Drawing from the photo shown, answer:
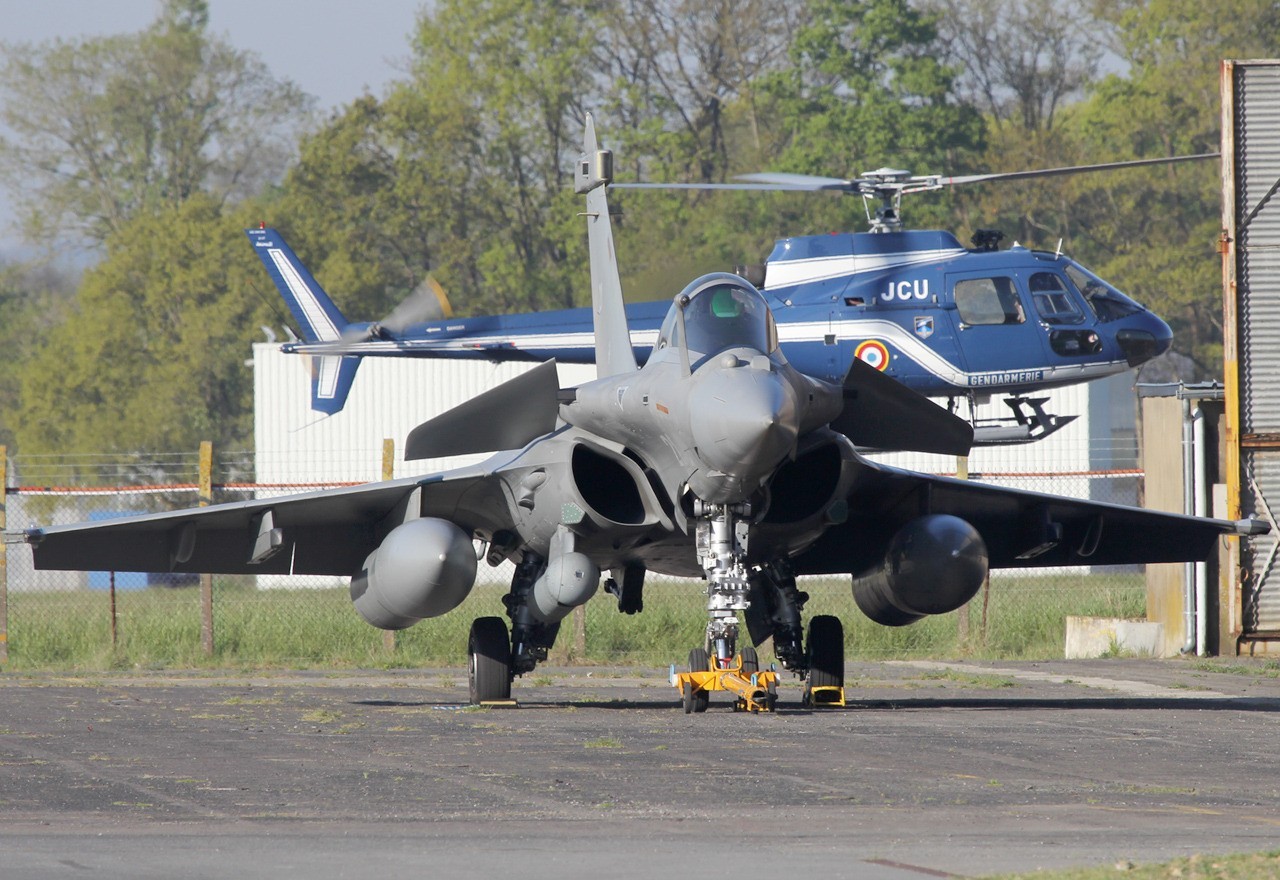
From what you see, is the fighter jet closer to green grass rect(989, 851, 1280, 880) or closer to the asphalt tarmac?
the asphalt tarmac

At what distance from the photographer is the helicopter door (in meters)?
22.3

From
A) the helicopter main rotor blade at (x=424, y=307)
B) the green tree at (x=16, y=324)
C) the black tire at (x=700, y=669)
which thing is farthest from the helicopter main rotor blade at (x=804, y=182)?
the green tree at (x=16, y=324)

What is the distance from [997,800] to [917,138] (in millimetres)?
49603

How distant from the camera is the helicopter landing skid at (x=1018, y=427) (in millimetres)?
20531

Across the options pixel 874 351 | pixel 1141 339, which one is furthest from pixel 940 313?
pixel 1141 339

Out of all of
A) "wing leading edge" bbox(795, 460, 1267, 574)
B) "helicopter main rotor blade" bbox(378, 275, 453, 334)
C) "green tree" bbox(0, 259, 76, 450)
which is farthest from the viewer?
"green tree" bbox(0, 259, 76, 450)

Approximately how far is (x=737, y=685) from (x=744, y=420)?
1935mm

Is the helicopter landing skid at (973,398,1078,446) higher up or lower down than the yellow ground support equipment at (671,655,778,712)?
higher up

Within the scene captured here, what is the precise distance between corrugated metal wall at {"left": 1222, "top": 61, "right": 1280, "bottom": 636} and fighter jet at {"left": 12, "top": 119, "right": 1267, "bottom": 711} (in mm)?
4145

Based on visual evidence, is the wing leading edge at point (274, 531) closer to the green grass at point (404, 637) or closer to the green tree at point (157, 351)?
the green grass at point (404, 637)

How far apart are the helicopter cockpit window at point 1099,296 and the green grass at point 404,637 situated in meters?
3.68

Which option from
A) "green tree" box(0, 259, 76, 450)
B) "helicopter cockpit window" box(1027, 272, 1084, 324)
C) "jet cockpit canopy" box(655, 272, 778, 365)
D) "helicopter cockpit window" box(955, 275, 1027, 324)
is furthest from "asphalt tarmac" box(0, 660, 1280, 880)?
"green tree" box(0, 259, 76, 450)

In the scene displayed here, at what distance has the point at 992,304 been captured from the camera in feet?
73.5

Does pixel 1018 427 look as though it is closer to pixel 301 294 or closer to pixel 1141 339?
pixel 1141 339
